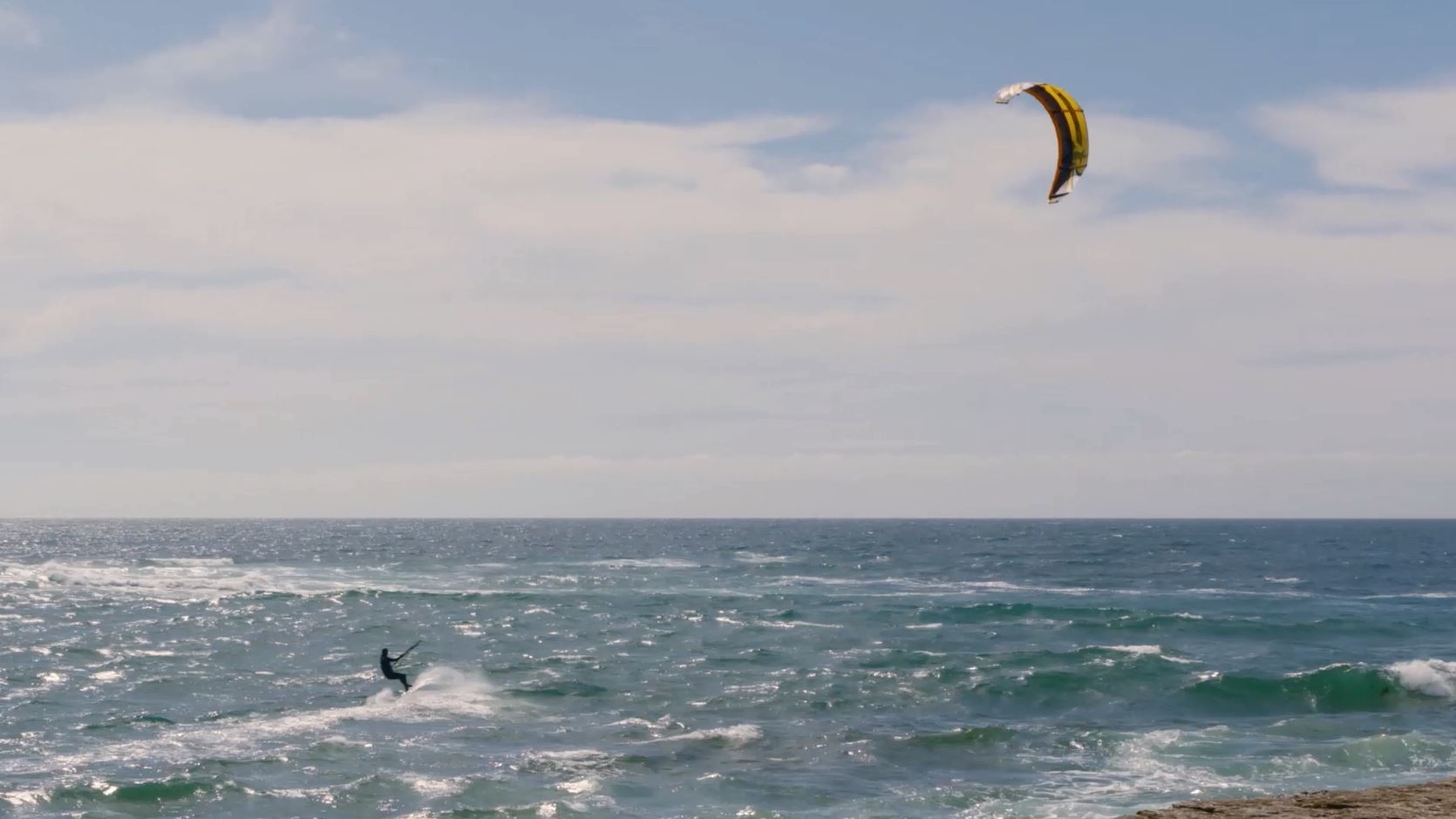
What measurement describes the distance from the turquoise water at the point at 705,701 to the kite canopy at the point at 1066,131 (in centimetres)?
879

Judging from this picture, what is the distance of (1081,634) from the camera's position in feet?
129

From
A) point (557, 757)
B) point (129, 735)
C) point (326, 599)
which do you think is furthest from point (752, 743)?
point (326, 599)

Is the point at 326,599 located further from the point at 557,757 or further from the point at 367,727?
the point at 557,757

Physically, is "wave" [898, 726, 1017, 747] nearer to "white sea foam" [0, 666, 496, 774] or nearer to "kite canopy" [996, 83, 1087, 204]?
"white sea foam" [0, 666, 496, 774]

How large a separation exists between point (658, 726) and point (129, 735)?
9.66 metres

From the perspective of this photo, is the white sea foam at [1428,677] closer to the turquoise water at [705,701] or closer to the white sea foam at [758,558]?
the turquoise water at [705,701]

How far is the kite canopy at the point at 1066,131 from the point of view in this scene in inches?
679

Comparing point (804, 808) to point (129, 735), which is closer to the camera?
point (804, 808)

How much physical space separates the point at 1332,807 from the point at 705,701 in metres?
16.1

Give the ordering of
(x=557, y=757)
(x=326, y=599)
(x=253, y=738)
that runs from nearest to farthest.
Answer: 1. (x=557, y=757)
2. (x=253, y=738)
3. (x=326, y=599)

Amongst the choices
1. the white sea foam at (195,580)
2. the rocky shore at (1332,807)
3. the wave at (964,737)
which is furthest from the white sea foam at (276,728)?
the white sea foam at (195,580)

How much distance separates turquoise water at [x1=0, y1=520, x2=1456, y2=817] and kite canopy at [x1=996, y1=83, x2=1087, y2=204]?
8.79 meters

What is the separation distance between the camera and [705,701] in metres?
27.2

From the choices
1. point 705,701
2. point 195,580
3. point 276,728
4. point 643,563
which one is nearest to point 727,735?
point 705,701
